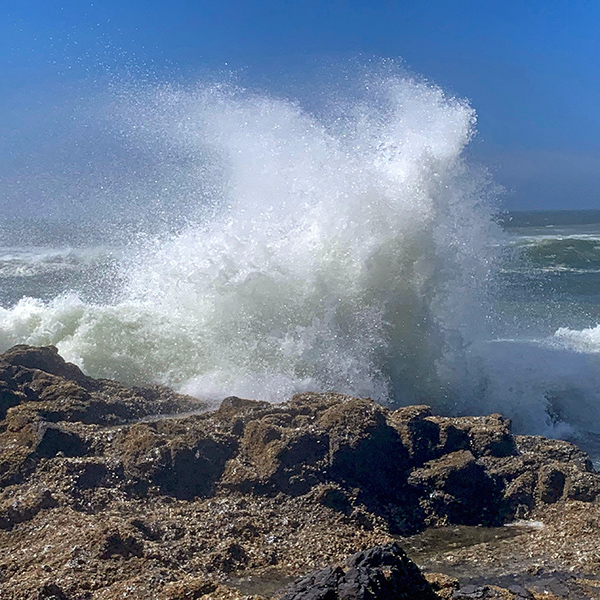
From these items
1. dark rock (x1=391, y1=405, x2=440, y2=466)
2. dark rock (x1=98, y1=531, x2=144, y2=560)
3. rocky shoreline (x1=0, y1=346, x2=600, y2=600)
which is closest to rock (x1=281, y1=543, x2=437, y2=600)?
rocky shoreline (x1=0, y1=346, x2=600, y2=600)

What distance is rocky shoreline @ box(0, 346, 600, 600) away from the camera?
5238 millimetres

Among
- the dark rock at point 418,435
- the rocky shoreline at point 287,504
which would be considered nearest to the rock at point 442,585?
the rocky shoreline at point 287,504

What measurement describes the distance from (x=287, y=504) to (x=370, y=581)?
2472 millimetres

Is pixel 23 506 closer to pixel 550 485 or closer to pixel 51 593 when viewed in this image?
pixel 51 593

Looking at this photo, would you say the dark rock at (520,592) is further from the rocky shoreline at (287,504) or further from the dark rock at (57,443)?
the dark rock at (57,443)

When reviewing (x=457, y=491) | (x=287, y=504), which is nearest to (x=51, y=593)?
(x=287, y=504)

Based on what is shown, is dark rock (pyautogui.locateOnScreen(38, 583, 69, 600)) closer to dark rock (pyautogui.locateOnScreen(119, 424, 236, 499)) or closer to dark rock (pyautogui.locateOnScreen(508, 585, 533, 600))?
dark rock (pyautogui.locateOnScreen(119, 424, 236, 499))

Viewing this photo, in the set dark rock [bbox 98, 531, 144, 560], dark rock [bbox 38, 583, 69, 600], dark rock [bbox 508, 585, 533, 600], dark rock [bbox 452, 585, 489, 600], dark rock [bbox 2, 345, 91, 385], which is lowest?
dark rock [bbox 508, 585, 533, 600]

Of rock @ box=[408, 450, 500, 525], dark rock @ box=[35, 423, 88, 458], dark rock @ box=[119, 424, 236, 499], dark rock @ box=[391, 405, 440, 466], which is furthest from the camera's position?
dark rock @ box=[391, 405, 440, 466]

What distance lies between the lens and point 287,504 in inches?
264

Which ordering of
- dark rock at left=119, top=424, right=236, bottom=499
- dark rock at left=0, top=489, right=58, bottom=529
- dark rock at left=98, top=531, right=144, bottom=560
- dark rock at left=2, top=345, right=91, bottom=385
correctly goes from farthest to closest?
dark rock at left=2, top=345, right=91, bottom=385, dark rock at left=119, top=424, right=236, bottom=499, dark rock at left=0, top=489, right=58, bottom=529, dark rock at left=98, top=531, right=144, bottom=560

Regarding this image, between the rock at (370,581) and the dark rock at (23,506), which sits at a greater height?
the dark rock at (23,506)

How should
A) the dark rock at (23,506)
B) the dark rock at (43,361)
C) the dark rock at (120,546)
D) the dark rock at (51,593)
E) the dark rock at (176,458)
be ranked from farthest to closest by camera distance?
the dark rock at (43,361)
the dark rock at (176,458)
the dark rock at (23,506)
the dark rock at (120,546)
the dark rock at (51,593)

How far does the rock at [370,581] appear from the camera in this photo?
425 centimetres
